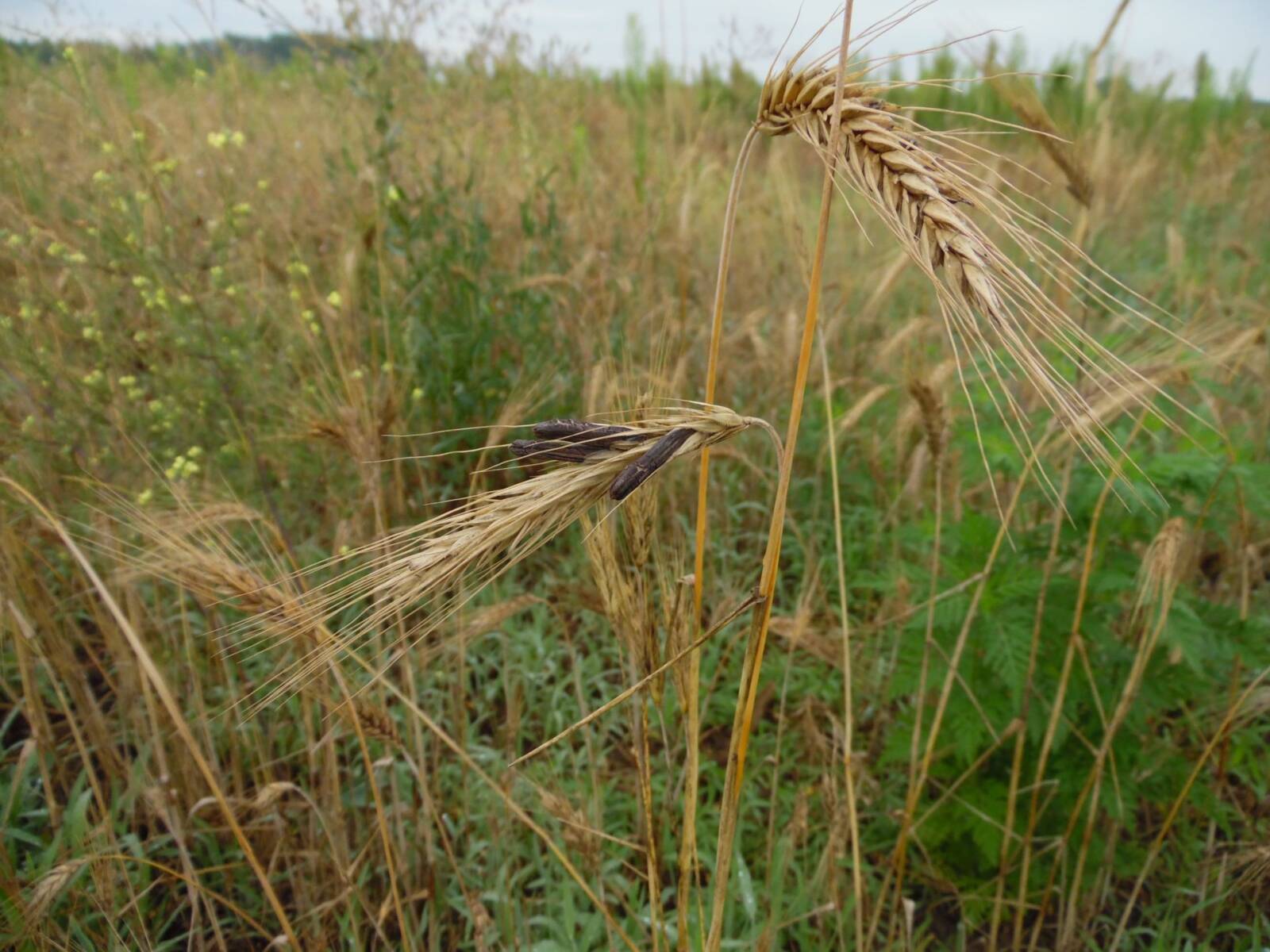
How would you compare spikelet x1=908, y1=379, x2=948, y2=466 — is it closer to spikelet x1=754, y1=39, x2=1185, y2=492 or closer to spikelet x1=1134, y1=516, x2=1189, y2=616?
spikelet x1=1134, y1=516, x2=1189, y2=616

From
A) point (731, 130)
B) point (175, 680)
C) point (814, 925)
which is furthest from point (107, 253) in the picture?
point (731, 130)

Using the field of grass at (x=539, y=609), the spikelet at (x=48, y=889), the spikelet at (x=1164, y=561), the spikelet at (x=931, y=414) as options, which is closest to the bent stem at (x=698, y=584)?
the field of grass at (x=539, y=609)

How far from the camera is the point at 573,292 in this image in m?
3.28

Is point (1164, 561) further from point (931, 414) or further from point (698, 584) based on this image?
point (698, 584)

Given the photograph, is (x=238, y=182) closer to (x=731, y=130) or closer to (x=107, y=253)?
(x=107, y=253)

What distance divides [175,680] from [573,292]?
2.02 metres

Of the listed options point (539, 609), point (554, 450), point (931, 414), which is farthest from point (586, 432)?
point (539, 609)

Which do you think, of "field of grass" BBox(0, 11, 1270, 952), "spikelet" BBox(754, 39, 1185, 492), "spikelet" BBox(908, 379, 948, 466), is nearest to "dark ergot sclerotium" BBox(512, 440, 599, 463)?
"field of grass" BBox(0, 11, 1270, 952)

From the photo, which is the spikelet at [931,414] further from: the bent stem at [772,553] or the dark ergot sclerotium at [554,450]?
the dark ergot sclerotium at [554,450]

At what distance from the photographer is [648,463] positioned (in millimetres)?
755

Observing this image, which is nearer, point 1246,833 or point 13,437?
point 1246,833

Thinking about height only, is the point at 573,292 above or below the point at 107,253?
below

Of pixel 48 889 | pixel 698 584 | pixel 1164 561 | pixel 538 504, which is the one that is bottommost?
pixel 48 889

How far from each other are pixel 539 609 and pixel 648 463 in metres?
1.99
